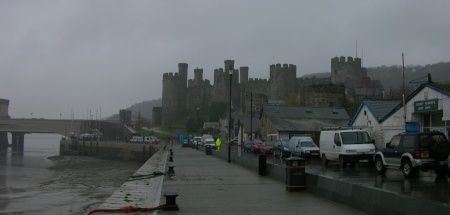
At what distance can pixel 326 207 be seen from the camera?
12.3 meters

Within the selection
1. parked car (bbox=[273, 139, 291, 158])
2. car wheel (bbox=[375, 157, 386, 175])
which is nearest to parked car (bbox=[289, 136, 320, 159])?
parked car (bbox=[273, 139, 291, 158])

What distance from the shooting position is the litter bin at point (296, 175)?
51.6 feet

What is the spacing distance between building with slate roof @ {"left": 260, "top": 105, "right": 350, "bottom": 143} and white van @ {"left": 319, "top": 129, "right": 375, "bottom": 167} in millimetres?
31578

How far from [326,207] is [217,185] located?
6.87 meters

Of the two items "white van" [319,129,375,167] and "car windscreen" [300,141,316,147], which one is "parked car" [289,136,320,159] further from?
"white van" [319,129,375,167]

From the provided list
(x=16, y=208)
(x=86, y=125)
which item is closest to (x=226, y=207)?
(x=16, y=208)

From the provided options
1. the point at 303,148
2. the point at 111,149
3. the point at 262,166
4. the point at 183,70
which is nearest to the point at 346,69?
the point at 183,70

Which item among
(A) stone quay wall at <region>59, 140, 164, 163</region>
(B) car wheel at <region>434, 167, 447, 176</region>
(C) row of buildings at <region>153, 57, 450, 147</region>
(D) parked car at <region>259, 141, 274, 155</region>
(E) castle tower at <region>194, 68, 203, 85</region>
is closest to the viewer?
(B) car wheel at <region>434, 167, 447, 176</region>

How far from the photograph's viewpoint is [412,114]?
30.0 m

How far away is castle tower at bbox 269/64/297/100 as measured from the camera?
124062 millimetres

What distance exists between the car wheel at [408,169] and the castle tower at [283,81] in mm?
106599

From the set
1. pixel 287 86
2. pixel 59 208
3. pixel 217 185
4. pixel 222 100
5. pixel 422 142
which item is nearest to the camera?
pixel 422 142

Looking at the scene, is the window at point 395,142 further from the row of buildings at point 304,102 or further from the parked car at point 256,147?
the parked car at point 256,147

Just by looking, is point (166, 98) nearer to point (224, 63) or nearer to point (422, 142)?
point (224, 63)
